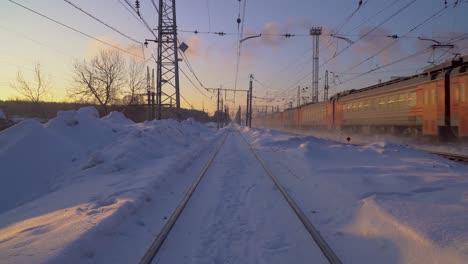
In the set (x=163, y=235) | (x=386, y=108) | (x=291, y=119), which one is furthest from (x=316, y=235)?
(x=291, y=119)

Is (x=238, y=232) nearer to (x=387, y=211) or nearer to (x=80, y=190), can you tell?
(x=387, y=211)

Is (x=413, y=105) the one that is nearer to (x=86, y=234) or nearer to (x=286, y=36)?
(x=286, y=36)

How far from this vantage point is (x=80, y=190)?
8820 millimetres

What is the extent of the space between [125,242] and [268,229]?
2168 millimetres

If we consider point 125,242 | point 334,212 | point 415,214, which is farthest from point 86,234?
point 415,214

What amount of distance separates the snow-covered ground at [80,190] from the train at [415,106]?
42.7 ft

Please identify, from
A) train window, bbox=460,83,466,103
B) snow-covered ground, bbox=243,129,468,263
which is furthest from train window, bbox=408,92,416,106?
snow-covered ground, bbox=243,129,468,263

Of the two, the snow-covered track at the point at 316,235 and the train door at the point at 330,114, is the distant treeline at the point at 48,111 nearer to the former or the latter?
the train door at the point at 330,114

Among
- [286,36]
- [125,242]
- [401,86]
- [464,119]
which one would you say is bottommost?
[125,242]

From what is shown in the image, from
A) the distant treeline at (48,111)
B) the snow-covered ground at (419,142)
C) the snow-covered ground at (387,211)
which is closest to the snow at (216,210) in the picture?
the snow-covered ground at (387,211)

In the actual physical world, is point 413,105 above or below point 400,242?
above

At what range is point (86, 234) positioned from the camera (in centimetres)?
479

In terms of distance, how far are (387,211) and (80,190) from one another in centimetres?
684

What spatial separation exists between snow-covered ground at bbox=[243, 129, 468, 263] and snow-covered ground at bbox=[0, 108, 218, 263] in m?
2.87
